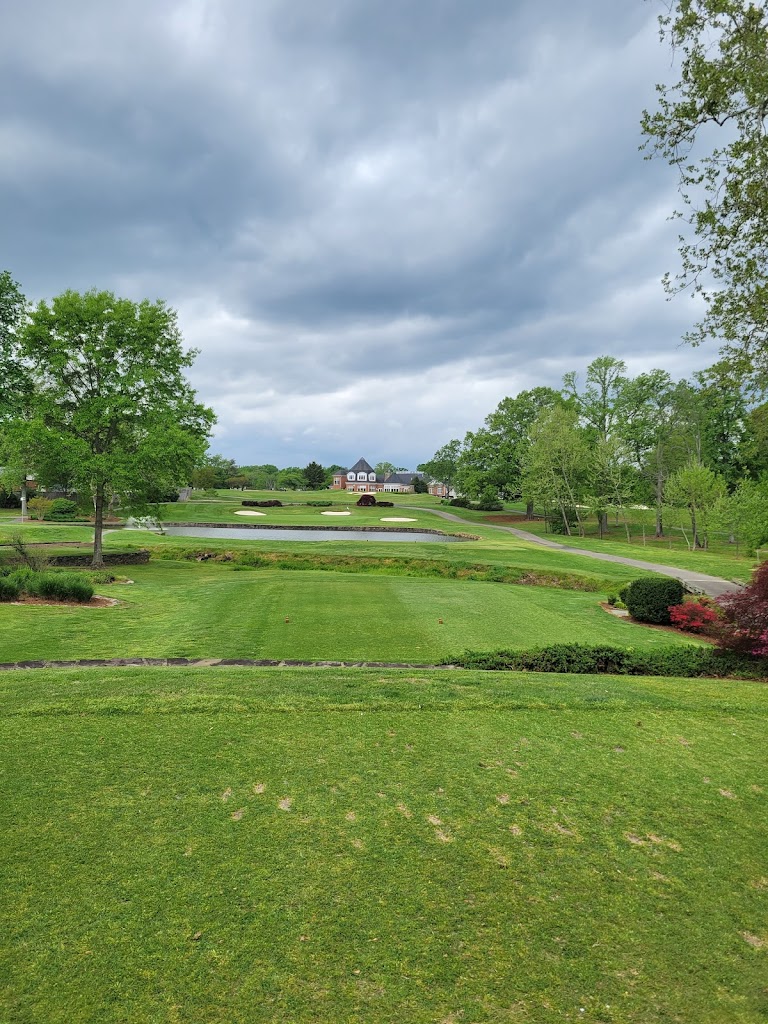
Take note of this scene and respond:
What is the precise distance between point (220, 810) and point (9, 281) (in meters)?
24.1

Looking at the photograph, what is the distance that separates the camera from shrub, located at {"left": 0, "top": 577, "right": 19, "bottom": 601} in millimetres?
14086

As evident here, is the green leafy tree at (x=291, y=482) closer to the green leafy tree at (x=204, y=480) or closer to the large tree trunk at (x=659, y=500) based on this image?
the green leafy tree at (x=204, y=480)

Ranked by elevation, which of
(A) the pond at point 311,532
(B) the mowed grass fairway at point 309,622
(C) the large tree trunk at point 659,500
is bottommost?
(A) the pond at point 311,532

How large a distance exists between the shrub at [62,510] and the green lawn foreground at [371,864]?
49065mm

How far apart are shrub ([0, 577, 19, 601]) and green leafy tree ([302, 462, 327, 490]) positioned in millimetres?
107474

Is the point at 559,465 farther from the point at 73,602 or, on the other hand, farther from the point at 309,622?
the point at 73,602

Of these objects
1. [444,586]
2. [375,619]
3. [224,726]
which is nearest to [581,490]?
[444,586]

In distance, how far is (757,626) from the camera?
33.8 ft

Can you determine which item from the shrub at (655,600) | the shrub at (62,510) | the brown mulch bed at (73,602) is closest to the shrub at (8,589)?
the brown mulch bed at (73,602)

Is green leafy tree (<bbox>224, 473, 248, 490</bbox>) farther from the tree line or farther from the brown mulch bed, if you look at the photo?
the brown mulch bed

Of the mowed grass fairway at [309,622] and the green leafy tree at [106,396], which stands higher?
the green leafy tree at [106,396]

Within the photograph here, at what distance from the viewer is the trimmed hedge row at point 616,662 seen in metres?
9.84

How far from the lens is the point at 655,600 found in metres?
15.0

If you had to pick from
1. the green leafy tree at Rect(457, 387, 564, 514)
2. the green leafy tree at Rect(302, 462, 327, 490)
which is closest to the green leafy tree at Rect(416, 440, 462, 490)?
the green leafy tree at Rect(302, 462, 327, 490)
